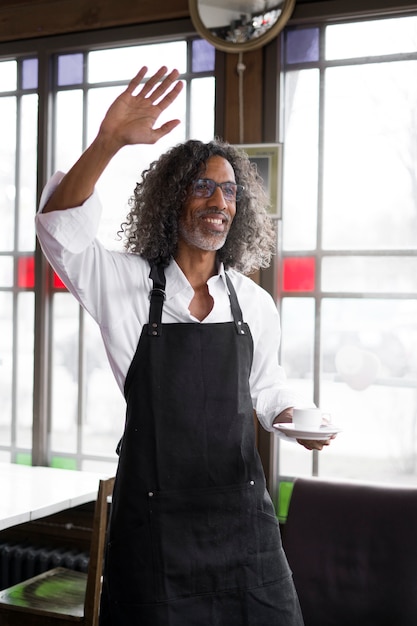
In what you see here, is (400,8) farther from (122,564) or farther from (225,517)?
(122,564)

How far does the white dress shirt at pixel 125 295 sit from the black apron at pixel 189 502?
36mm

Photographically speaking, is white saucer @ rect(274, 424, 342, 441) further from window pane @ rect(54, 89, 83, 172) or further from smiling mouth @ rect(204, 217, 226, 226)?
window pane @ rect(54, 89, 83, 172)

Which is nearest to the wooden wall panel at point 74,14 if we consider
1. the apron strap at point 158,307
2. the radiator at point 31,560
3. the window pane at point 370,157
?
the window pane at point 370,157

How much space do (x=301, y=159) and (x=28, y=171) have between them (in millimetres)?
1356

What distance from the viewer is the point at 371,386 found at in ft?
9.95

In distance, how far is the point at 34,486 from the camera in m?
3.12

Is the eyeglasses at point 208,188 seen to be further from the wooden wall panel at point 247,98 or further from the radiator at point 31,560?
the radiator at point 31,560

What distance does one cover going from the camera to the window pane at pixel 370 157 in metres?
2.99

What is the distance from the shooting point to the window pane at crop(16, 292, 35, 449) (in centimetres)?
371

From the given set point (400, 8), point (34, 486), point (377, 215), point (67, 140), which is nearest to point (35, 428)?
point (34, 486)

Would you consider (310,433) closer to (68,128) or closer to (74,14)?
(68,128)

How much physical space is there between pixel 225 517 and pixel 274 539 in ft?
0.56

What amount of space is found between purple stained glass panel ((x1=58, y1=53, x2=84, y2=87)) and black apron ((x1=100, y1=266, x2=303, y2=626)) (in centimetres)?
195

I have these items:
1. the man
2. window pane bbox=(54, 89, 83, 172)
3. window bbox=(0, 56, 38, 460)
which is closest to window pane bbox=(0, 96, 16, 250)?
window bbox=(0, 56, 38, 460)
